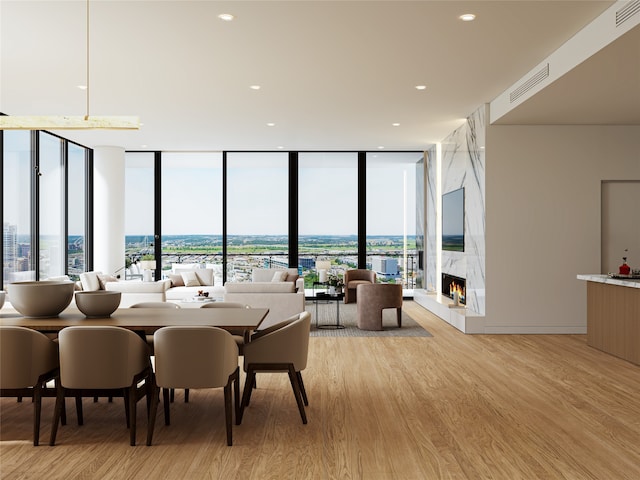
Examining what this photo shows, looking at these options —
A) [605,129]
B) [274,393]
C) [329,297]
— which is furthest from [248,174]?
[274,393]

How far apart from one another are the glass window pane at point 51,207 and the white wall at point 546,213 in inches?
264

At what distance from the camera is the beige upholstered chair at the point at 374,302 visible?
26.2ft

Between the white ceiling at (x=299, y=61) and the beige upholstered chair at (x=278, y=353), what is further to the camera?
the white ceiling at (x=299, y=61)

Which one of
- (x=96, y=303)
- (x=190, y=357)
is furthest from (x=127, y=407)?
(x=96, y=303)

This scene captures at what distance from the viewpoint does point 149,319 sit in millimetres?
3936

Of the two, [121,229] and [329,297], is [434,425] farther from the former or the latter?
[121,229]

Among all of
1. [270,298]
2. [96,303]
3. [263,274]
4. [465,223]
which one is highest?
[465,223]

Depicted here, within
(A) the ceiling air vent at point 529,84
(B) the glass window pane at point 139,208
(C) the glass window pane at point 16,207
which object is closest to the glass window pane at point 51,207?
(C) the glass window pane at point 16,207

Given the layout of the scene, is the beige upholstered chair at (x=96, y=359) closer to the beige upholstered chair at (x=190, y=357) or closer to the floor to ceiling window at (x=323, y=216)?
the beige upholstered chair at (x=190, y=357)

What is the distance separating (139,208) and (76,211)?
1.50 m

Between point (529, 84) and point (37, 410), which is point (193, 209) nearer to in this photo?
point (529, 84)

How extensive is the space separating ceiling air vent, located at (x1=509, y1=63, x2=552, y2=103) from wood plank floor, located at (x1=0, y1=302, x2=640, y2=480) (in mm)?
2873

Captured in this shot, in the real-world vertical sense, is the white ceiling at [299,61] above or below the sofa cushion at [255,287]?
above

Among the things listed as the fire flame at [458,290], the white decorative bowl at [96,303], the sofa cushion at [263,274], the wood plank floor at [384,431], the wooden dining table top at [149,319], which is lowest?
the wood plank floor at [384,431]
